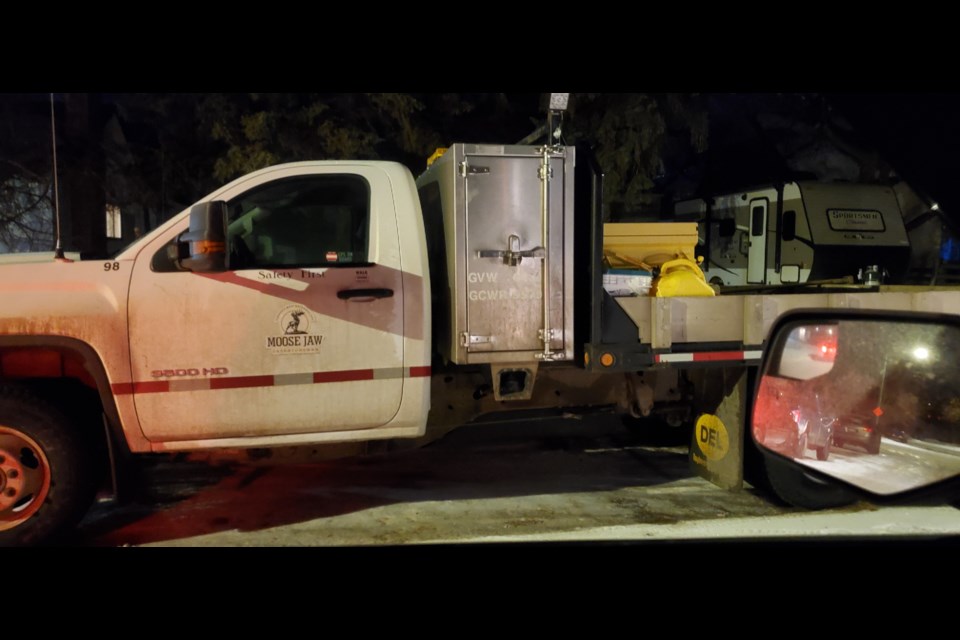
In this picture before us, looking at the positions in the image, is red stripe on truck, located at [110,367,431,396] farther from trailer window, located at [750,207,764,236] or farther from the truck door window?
trailer window, located at [750,207,764,236]

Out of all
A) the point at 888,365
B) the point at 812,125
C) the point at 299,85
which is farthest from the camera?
the point at 812,125

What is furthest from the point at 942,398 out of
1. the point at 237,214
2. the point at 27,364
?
the point at 27,364

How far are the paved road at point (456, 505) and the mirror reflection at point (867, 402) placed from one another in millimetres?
1423

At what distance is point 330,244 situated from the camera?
4293 millimetres

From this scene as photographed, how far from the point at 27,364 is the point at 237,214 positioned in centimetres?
139

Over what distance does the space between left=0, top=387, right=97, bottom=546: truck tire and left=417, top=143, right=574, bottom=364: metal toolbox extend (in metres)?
2.17

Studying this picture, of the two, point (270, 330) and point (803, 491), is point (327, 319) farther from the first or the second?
point (803, 491)

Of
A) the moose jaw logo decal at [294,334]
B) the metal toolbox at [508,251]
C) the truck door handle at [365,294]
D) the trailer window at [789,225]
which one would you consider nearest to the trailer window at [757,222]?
the trailer window at [789,225]

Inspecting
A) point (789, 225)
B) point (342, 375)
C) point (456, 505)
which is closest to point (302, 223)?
point (342, 375)

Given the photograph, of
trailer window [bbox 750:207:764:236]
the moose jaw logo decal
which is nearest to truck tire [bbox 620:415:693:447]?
the moose jaw logo decal

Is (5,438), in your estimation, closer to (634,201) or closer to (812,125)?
(634,201)

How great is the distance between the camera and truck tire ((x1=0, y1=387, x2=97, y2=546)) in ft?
12.0

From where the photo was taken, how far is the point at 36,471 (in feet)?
12.2

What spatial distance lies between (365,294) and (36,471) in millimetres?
2007
